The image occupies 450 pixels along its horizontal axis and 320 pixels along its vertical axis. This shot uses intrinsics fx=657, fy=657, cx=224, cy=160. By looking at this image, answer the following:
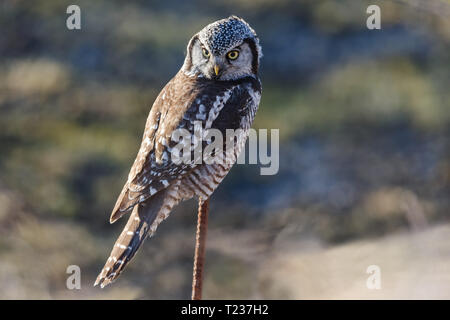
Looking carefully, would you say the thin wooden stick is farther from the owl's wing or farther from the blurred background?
the blurred background

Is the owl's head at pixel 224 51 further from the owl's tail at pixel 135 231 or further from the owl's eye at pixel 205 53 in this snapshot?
the owl's tail at pixel 135 231

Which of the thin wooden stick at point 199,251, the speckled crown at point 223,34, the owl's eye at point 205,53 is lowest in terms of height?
the thin wooden stick at point 199,251

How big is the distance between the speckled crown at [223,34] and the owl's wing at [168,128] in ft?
0.73

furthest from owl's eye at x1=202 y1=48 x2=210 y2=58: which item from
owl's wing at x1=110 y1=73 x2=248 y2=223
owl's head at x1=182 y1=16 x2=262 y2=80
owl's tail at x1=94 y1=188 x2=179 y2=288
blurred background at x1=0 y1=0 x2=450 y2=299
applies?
blurred background at x1=0 y1=0 x2=450 y2=299

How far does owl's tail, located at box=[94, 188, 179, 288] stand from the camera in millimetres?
2686

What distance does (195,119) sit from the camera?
3.08 meters

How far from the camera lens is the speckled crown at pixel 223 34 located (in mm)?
2990

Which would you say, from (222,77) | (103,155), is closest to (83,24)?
(103,155)

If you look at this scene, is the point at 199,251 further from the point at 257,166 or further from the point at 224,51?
the point at 257,166

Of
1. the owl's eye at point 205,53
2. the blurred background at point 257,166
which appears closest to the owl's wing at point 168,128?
the owl's eye at point 205,53

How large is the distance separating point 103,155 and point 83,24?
6.96 feet

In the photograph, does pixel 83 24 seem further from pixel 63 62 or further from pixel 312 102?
pixel 312 102

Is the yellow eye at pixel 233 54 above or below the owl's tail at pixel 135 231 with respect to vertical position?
→ above

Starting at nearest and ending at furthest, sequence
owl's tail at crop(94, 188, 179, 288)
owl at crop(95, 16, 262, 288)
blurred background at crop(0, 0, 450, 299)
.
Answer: owl's tail at crop(94, 188, 179, 288), owl at crop(95, 16, 262, 288), blurred background at crop(0, 0, 450, 299)
